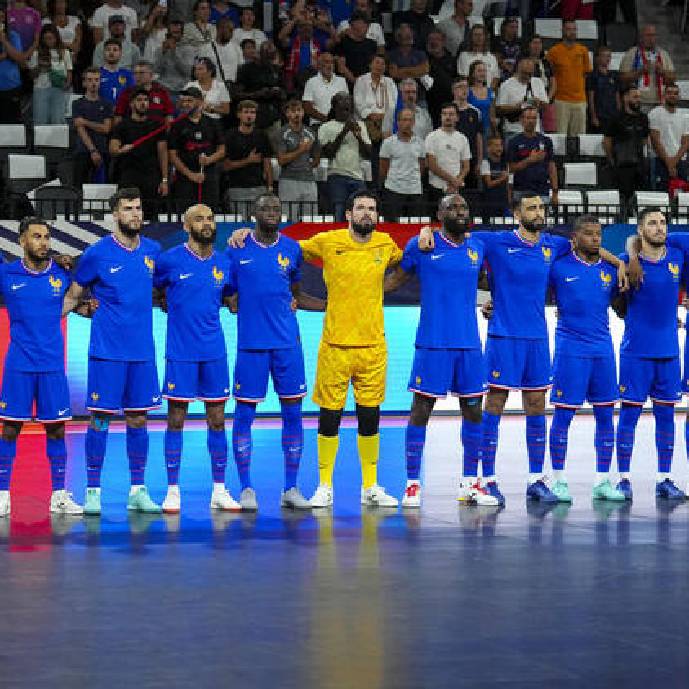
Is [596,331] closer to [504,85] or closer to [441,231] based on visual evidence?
[441,231]

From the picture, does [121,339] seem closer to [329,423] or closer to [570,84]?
[329,423]

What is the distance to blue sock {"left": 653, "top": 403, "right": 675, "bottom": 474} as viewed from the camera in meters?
13.2

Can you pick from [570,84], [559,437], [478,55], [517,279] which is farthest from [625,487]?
[570,84]

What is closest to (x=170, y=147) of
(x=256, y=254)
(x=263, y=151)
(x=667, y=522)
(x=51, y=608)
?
(x=263, y=151)

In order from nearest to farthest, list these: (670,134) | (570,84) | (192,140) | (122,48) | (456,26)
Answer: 1. (192,140)
2. (122,48)
3. (670,134)
4. (570,84)
5. (456,26)

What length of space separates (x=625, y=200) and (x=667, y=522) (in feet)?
34.5

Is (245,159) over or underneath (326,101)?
underneath

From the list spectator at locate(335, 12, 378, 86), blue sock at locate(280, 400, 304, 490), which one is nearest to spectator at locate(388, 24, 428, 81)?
spectator at locate(335, 12, 378, 86)

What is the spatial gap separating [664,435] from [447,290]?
2161 mm

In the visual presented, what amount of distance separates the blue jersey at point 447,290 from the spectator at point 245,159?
22.8 ft

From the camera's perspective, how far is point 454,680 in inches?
298

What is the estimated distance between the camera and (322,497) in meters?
12.6

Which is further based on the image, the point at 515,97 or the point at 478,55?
the point at 478,55

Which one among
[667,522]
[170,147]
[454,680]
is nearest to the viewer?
[454,680]
